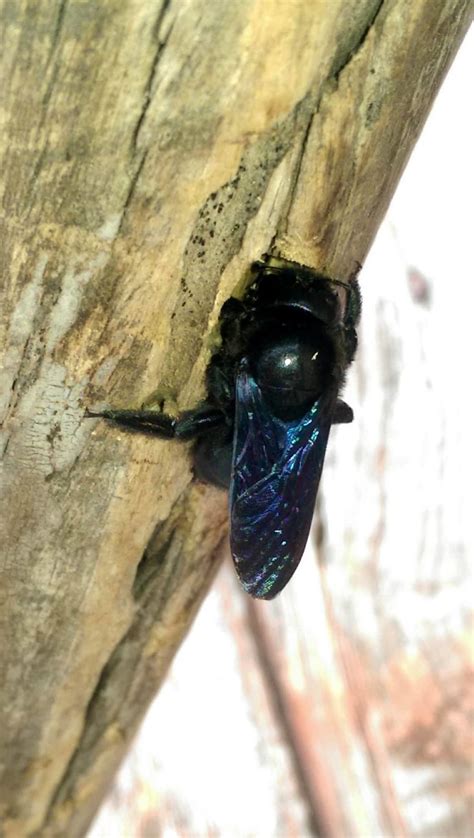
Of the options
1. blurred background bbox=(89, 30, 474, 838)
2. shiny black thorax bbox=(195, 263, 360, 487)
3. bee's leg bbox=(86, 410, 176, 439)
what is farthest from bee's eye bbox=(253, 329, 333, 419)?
blurred background bbox=(89, 30, 474, 838)

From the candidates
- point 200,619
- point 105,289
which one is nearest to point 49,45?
point 105,289

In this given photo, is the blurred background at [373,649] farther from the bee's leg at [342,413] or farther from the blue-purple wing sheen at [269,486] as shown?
the blue-purple wing sheen at [269,486]

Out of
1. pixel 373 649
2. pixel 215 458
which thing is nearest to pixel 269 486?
pixel 215 458

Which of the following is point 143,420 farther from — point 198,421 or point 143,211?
point 143,211

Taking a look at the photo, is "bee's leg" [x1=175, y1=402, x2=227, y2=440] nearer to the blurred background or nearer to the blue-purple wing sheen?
the blue-purple wing sheen

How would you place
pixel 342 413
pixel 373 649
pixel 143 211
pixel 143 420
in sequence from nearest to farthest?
pixel 143 211, pixel 143 420, pixel 342 413, pixel 373 649
